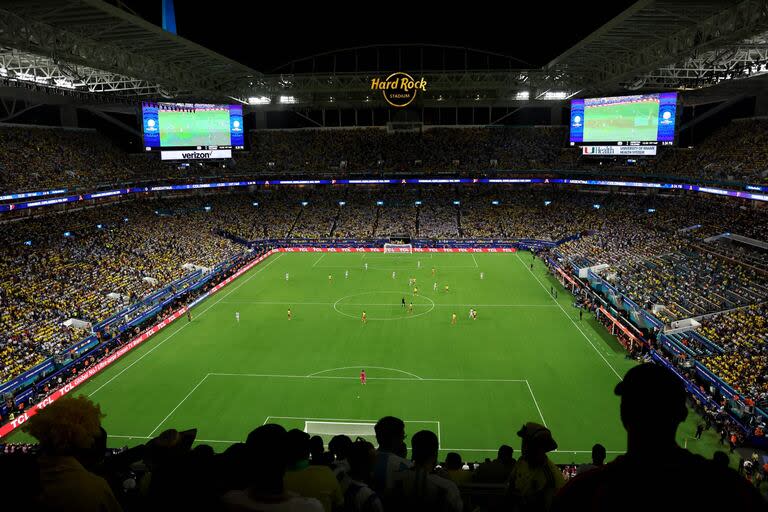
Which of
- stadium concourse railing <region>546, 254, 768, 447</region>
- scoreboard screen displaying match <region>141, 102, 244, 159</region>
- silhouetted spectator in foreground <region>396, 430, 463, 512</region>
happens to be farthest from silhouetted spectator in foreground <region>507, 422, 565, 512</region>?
scoreboard screen displaying match <region>141, 102, 244, 159</region>

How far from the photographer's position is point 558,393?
25547 mm

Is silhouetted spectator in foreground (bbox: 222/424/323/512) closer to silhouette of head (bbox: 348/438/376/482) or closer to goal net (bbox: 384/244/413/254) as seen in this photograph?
silhouette of head (bbox: 348/438/376/482)

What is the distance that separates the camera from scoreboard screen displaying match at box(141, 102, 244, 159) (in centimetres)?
5228

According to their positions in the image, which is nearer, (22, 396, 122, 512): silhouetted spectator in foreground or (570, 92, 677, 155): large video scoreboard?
(22, 396, 122, 512): silhouetted spectator in foreground

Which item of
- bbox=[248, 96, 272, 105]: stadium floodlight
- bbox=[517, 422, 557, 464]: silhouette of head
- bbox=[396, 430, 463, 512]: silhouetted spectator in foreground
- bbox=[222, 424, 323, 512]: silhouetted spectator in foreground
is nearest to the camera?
bbox=[222, 424, 323, 512]: silhouetted spectator in foreground

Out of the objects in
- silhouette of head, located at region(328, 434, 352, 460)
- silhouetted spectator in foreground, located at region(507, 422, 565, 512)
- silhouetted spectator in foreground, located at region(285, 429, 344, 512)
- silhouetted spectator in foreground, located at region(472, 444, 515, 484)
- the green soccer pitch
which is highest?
silhouetted spectator in foreground, located at region(285, 429, 344, 512)

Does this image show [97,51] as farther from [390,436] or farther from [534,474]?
[534,474]

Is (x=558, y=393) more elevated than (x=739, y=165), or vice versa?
(x=739, y=165)

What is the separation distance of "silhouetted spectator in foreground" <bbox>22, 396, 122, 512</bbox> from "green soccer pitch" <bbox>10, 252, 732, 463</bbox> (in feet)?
59.7

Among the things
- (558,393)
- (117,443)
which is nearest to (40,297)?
(117,443)

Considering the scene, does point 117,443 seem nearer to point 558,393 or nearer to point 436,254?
point 558,393

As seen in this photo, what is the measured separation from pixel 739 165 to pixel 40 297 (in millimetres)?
55556

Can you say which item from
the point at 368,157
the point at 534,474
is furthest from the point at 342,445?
the point at 368,157

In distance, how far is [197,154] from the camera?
55.3 meters
